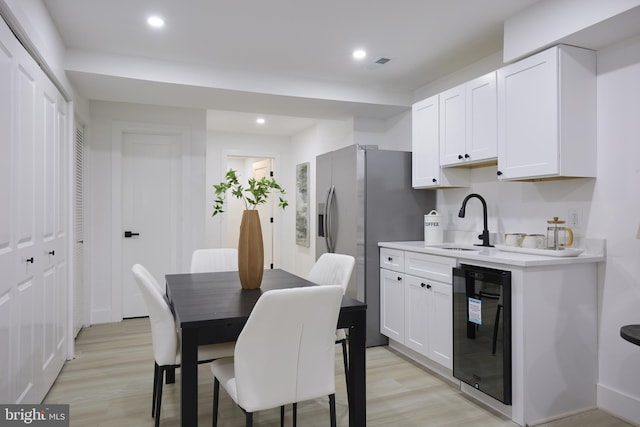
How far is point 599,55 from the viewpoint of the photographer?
2.62 meters

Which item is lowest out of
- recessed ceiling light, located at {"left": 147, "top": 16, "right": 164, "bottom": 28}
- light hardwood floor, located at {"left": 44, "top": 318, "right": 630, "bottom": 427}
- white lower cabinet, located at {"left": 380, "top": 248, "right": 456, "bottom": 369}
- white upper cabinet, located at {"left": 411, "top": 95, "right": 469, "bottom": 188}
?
light hardwood floor, located at {"left": 44, "top": 318, "right": 630, "bottom": 427}

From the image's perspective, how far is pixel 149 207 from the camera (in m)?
4.74

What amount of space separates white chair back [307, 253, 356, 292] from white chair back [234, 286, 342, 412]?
867 mm

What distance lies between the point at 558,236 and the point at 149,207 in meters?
4.02

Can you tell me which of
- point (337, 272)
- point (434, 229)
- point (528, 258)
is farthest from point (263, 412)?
point (434, 229)

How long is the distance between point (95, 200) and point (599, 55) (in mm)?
4596

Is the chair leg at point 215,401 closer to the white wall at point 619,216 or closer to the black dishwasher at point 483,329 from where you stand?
the black dishwasher at point 483,329

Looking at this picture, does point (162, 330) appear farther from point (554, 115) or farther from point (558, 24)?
point (558, 24)

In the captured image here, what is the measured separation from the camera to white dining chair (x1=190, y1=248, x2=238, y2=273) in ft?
10.6

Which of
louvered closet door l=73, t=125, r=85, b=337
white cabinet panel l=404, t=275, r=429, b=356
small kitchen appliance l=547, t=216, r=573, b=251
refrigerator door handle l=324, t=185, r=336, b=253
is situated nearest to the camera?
small kitchen appliance l=547, t=216, r=573, b=251

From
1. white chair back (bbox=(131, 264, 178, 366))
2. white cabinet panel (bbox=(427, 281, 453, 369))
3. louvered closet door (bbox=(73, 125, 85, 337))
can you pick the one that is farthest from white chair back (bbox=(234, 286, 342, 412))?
louvered closet door (bbox=(73, 125, 85, 337))
